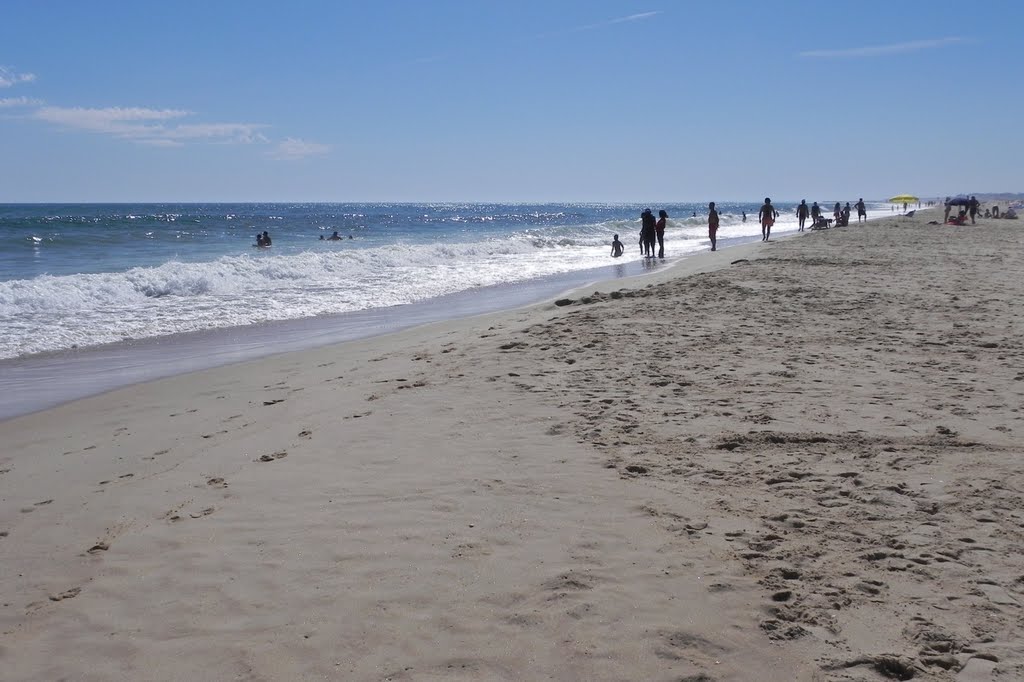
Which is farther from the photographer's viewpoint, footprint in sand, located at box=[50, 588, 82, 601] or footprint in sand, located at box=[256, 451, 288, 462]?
footprint in sand, located at box=[256, 451, 288, 462]

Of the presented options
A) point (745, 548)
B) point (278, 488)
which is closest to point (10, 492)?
point (278, 488)

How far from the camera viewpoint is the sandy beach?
118 inches

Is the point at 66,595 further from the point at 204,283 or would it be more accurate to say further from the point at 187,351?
the point at 204,283

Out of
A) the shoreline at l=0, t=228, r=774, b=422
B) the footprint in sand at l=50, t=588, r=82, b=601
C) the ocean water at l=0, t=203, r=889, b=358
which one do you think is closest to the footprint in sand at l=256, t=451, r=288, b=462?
the footprint in sand at l=50, t=588, r=82, b=601

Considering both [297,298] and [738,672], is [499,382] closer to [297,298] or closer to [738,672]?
[738,672]

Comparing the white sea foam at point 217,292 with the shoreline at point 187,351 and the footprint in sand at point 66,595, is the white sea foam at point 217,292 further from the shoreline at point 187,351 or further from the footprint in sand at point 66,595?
the footprint in sand at point 66,595

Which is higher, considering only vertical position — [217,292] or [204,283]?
[204,283]

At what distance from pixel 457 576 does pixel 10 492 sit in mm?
3475

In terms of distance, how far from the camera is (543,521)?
4098 millimetres

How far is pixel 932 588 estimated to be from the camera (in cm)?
329

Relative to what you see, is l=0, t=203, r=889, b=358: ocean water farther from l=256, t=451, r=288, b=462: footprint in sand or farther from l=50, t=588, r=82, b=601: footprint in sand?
l=50, t=588, r=82, b=601: footprint in sand

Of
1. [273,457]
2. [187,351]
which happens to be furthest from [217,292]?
[273,457]

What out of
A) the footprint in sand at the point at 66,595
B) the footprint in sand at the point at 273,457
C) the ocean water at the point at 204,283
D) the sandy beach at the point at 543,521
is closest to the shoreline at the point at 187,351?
the ocean water at the point at 204,283

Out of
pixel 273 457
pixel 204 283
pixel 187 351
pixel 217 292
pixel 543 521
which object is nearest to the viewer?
pixel 543 521
